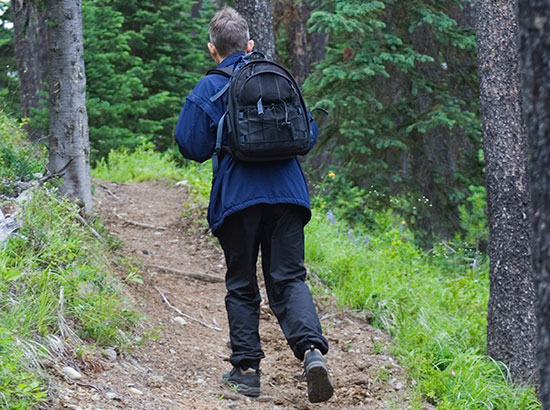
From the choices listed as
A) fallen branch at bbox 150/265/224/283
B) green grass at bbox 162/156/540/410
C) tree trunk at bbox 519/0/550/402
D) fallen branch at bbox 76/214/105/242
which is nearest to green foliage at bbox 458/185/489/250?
green grass at bbox 162/156/540/410

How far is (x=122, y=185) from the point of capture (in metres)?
11.0

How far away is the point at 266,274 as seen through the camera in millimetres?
4770

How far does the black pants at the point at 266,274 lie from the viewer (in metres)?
4.54

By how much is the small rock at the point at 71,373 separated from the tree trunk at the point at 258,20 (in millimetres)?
4650

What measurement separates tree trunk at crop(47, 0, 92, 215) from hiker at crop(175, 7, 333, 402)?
2020 mm

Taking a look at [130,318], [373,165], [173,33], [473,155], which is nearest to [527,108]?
[130,318]

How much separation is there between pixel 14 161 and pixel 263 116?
312cm

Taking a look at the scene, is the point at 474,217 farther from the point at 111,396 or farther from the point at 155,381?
the point at 111,396

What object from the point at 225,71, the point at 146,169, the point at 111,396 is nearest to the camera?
the point at 111,396

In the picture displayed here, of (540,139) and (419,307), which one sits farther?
(419,307)

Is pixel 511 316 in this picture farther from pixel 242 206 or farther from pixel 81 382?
pixel 81 382

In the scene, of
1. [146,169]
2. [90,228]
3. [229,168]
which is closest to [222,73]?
[229,168]

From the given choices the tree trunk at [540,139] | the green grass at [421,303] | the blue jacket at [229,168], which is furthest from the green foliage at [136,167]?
the tree trunk at [540,139]

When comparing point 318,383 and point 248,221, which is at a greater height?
point 248,221
